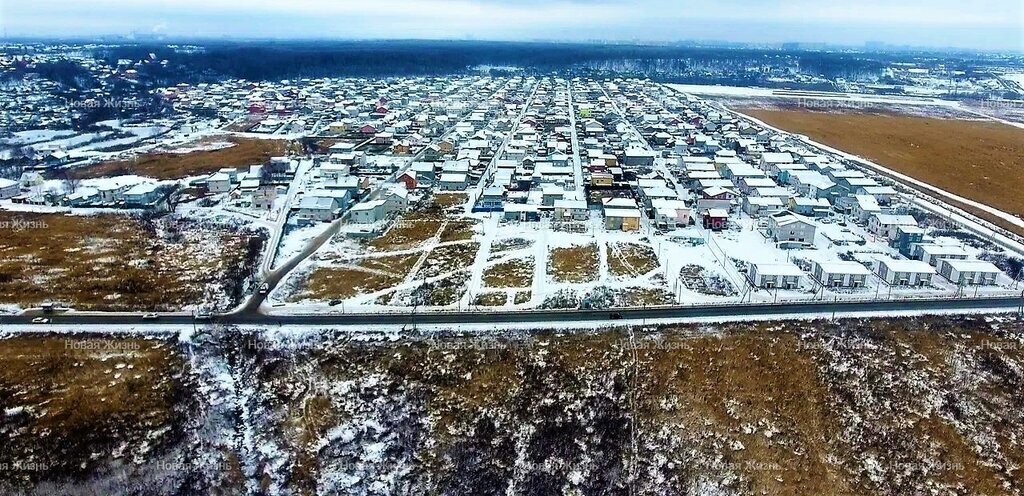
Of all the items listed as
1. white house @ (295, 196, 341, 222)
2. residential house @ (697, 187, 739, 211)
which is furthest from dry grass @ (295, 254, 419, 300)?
residential house @ (697, 187, 739, 211)

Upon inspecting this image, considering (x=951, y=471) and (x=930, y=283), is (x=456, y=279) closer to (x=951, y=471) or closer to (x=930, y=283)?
(x=951, y=471)

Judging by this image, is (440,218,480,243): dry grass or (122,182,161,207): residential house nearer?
(440,218,480,243): dry grass

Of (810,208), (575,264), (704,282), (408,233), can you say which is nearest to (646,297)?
(704,282)

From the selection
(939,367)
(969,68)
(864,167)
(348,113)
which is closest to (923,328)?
(939,367)

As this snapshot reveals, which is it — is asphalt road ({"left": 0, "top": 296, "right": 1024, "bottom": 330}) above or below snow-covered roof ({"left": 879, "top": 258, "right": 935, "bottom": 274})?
below

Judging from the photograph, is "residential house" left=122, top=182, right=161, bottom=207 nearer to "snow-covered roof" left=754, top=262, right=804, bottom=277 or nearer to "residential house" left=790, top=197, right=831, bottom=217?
"snow-covered roof" left=754, top=262, right=804, bottom=277

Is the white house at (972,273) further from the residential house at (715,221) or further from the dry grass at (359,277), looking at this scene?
the dry grass at (359,277)

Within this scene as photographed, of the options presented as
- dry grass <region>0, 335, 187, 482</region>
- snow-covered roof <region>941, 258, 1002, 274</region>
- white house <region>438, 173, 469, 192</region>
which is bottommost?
dry grass <region>0, 335, 187, 482</region>
